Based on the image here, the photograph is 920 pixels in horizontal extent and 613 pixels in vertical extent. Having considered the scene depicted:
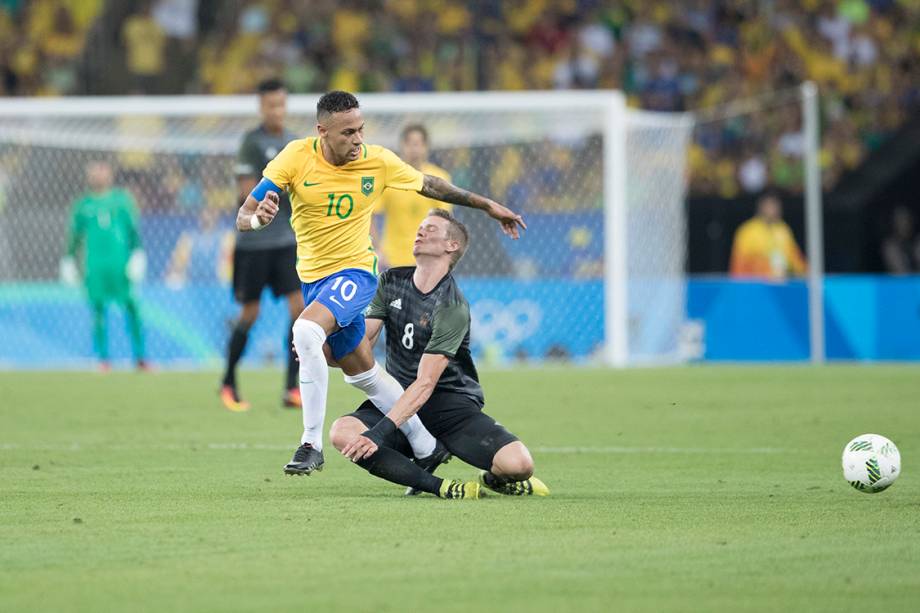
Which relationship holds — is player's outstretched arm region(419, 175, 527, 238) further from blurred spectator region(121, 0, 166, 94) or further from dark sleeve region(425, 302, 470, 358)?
blurred spectator region(121, 0, 166, 94)

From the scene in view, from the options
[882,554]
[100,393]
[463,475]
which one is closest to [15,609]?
[882,554]

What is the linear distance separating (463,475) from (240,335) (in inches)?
171

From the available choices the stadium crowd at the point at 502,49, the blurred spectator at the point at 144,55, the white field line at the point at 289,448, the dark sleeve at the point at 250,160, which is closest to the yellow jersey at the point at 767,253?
the stadium crowd at the point at 502,49

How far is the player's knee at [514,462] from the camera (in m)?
7.46

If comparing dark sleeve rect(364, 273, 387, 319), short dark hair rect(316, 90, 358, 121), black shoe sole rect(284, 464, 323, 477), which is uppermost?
short dark hair rect(316, 90, 358, 121)

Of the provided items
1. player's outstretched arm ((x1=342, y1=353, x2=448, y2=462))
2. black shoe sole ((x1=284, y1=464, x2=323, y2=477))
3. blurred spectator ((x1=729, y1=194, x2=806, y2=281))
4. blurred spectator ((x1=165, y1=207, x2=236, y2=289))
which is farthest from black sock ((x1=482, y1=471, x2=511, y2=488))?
blurred spectator ((x1=729, y1=194, x2=806, y2=281))

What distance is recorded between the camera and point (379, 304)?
Answer: 808cm

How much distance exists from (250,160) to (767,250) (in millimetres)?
9267

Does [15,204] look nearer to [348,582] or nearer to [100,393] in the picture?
[100,393]

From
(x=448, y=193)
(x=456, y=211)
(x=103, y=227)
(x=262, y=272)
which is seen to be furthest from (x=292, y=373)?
(x=456, y=211)

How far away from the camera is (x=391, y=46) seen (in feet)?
82.0

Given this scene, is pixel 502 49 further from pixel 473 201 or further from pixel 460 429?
pixel 460 429

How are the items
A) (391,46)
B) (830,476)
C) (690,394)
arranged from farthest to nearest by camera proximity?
(391,46), (690,394), (830,476)

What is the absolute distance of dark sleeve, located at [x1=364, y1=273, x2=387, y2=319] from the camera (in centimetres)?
805
